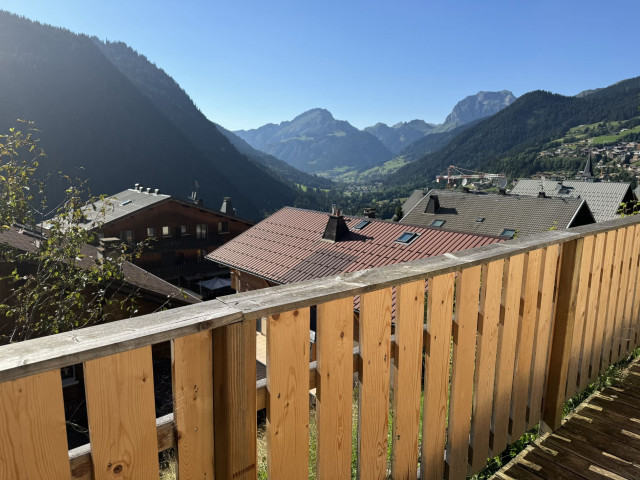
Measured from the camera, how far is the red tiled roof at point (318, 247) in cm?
1455

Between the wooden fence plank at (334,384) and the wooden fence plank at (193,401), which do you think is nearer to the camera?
the wooden fence plank at (193,401)

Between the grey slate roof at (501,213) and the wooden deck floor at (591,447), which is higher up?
the wooden deck floor at (591,447)

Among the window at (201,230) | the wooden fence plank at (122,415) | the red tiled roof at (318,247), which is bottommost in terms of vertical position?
the window at (201,230)

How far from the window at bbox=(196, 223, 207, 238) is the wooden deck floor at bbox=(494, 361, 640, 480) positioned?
102ft

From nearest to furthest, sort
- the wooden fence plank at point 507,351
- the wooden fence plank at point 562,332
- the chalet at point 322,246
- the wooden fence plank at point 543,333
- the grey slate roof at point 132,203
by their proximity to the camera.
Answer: the wooden fence plank at point 507,351 < the wooden fence plank at point 543,333 < the wooden fence plank at point 562,332 < the chalet at point 322,246 < the grey slate roof at point 132,203

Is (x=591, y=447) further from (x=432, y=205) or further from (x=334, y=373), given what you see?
(x=432, y=205)

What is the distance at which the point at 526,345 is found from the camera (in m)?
2.36

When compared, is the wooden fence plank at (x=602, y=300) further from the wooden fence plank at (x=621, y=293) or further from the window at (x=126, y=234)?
the window at (x=126, y=234)

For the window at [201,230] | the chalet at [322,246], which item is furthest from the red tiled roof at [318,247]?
the window at [201,230]

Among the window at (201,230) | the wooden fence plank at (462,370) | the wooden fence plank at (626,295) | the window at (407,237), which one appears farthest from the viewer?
the window at (201,230)

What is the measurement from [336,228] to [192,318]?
15.7 meters

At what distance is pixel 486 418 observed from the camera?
220 cm

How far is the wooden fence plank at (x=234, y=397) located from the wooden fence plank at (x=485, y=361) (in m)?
1.22

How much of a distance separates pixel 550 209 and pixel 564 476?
1004 inches
